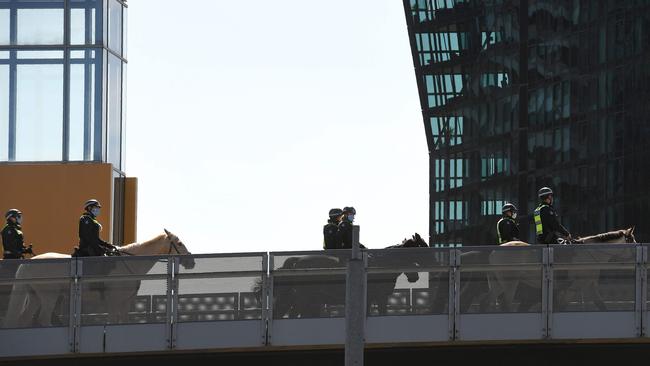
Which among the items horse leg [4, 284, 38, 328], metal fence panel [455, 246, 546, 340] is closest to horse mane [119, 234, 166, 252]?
horse leg [4, 284, 38, 328]

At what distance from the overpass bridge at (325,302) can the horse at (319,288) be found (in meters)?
0.01

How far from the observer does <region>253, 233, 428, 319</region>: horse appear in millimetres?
28625

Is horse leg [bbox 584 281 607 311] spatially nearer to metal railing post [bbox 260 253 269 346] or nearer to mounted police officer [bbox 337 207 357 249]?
mounted police officer [bbox 337 207 357 249]

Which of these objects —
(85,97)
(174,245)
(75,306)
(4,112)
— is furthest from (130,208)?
(75,306)

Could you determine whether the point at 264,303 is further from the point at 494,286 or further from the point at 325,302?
the point at 494,286

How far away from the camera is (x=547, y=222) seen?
96.9ft

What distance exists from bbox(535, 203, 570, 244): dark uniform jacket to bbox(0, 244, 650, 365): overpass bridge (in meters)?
0.78

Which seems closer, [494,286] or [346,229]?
[494,286]

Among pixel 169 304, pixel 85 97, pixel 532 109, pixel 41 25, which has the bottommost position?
pixel 169 304

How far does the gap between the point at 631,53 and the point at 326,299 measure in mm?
52704

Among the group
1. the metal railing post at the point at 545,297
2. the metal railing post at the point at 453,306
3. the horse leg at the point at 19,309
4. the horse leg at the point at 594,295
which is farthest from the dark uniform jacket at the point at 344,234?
the horse leg at the point at 19,309

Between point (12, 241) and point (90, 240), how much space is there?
1148 millimetres

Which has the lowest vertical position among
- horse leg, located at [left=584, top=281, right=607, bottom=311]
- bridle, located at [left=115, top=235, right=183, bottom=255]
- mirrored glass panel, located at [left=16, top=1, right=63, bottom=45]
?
horse leg, located at [left=584, top=281, right=607, bottom=311]

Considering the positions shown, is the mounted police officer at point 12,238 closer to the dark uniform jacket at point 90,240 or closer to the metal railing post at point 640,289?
the dark uniform jacket at point 90,240
